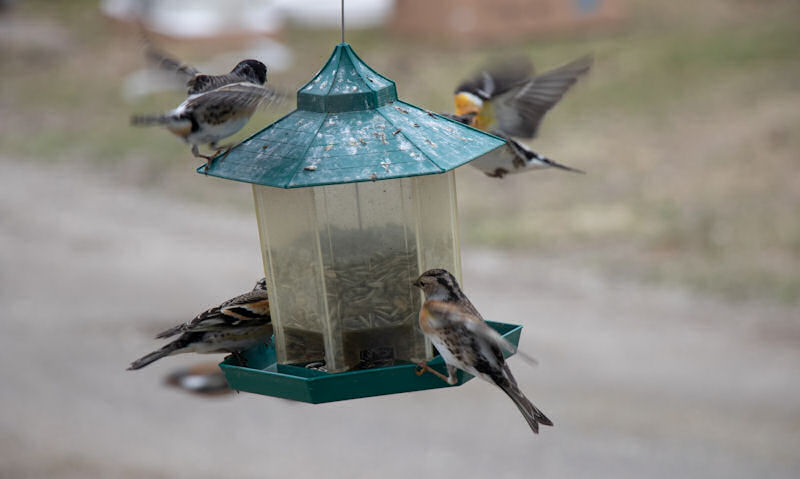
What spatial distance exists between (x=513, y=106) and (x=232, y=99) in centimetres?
277

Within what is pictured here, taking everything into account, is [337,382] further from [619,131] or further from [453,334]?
[619,131]

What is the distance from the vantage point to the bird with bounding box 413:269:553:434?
4.23 metres

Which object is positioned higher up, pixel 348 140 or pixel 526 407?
pixel 348 140

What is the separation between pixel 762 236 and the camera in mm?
15695

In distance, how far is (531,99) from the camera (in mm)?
6652

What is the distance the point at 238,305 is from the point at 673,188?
564 inches

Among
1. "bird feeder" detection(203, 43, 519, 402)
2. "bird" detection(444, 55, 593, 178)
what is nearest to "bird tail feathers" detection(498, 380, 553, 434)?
"bird feeder" detection(203, 43, 519, 402)

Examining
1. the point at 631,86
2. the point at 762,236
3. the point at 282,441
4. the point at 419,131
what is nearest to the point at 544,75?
the point at 419,131

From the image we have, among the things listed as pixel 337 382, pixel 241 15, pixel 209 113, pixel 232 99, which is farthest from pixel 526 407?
pixel 241 15

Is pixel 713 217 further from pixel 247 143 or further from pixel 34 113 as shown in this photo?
pixel 34 113

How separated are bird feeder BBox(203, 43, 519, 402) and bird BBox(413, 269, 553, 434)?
16 centimetres

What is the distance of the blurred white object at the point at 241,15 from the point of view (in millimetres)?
28641

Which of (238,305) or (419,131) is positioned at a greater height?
(419,131)

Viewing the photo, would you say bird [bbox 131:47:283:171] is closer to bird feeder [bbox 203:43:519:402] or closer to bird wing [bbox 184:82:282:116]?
bird wing [bbox 184:82:282:116]
